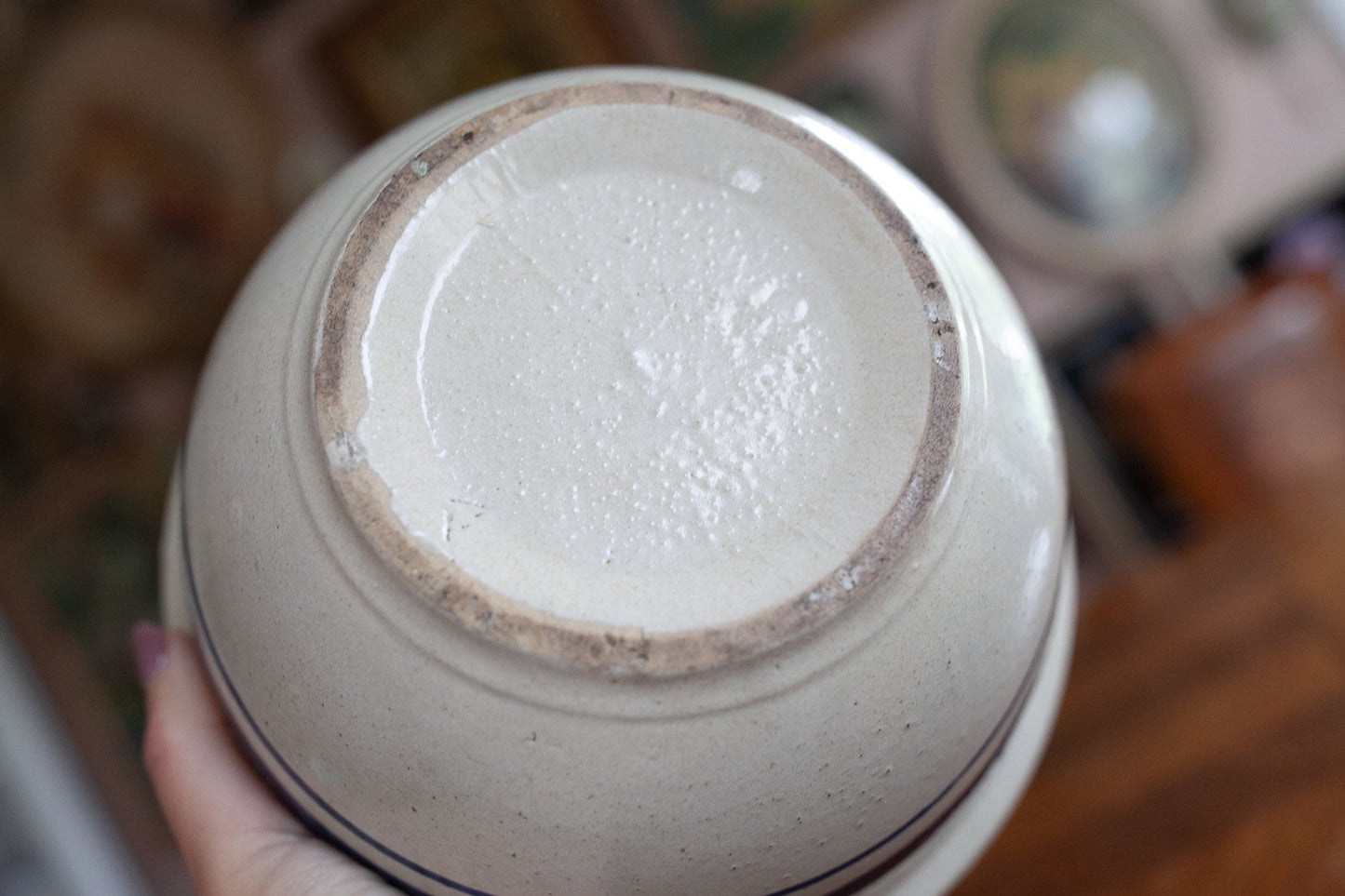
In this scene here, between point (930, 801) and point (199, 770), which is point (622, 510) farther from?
point (199, 770)

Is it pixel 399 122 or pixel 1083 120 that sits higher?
pixel 399 122

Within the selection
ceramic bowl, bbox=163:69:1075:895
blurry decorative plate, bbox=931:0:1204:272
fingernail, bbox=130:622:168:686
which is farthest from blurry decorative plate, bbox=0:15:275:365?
ceramic bowl, bbox=163:69:1075:895

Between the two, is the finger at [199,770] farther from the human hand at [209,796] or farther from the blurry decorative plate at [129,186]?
the blurry decorative plate at [129,186]

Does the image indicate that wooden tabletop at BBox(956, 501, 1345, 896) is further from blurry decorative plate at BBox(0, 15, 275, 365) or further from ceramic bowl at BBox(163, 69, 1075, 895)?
blurry decorative plate at BBox(0, 15, 275, 365)

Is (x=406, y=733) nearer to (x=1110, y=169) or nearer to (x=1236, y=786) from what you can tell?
(x=1236, y=786)

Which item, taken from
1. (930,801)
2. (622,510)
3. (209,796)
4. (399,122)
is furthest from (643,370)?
(399,122)

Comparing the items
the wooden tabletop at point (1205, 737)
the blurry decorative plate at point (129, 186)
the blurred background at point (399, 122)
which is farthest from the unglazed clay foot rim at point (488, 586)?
the blurry decorative plate at point (129, 186)
